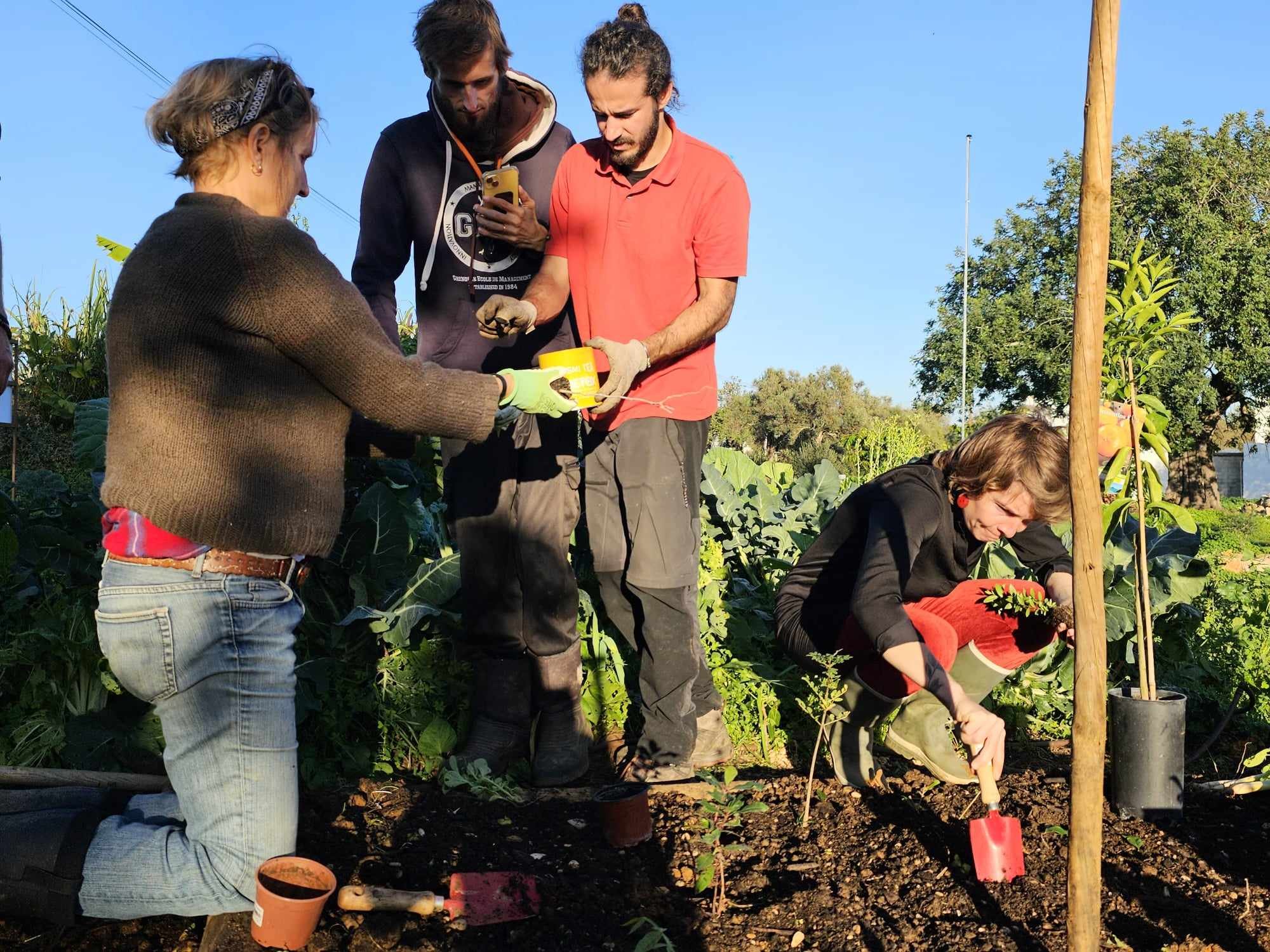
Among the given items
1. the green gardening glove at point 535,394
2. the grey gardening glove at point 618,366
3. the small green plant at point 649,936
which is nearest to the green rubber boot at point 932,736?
the small green plant at point 649,936

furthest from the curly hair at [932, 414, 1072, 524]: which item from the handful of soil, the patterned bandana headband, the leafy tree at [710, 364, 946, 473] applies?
the leafy tree at [710, 364, 946, 473]

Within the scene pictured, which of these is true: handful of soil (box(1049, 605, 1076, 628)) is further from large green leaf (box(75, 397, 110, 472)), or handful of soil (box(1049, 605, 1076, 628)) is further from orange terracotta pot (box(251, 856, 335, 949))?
large green leaf (box(75, 397, 110, 472))

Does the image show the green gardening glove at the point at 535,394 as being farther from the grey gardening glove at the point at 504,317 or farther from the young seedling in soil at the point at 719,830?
the young seedling in soil at the point at 719,830

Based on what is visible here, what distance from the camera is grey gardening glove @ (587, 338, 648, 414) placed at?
8.93 ft

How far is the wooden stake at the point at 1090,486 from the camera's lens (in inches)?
59.2

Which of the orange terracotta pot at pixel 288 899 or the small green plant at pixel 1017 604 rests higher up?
the small green plant at pixel 1017 604

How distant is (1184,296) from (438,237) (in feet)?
83.8

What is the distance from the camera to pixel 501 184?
3.13 metres

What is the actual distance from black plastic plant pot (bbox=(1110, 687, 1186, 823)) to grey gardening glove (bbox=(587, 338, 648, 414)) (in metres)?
1.60

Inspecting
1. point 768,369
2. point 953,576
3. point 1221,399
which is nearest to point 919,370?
point 1221,399

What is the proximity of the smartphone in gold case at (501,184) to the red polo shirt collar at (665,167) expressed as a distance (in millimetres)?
258

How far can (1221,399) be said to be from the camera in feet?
85.4

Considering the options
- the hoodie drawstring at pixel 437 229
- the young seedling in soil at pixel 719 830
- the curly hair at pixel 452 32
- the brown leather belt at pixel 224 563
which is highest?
the curly hair at pixel 452 32

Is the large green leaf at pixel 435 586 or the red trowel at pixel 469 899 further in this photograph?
the large green leaf at pixel 435 586
